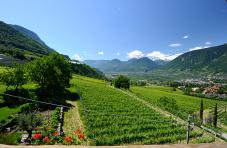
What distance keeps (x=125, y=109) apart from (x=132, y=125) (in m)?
17.4

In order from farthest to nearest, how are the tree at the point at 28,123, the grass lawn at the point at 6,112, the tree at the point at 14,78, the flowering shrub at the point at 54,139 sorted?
the tree at the point at 14,78 → the grass lawn at the point at 6,112 → the tree at the point at 28,123 → the flowering shrub at the point at 54,139

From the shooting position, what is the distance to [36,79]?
61.2 m

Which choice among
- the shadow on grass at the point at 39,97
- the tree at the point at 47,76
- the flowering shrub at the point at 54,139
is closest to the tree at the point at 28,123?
the flowering shrub at the point at 54,139

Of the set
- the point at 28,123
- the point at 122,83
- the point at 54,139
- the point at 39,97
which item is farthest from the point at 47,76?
the point at 122,83

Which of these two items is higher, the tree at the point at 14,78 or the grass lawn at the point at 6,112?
the tree at the point at 14,78

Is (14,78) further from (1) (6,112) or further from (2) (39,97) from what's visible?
(1) (6,112)

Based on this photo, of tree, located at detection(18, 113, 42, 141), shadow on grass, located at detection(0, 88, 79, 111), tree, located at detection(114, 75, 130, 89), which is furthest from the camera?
tree, located at detection(114, 75, 130, 89)

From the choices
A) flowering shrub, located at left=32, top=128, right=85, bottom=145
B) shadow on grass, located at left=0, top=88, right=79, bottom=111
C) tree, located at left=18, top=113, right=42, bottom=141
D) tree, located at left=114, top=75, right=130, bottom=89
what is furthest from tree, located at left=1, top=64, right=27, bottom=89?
tree, located at left=114, top=75, right=130, bottom=89

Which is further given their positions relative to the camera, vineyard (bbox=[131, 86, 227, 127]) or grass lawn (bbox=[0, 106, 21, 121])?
vineyard (bbox=[131, 86, 227, 127])

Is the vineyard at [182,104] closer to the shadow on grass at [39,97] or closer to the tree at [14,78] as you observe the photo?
the shadow on grass at [39,97]

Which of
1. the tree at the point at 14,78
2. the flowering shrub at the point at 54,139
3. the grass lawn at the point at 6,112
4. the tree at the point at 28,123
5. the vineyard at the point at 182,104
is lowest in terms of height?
the vineyard at the point at 182,104

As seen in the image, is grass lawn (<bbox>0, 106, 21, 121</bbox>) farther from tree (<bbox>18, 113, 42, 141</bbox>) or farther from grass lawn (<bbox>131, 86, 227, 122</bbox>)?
grass lawn (<bbox>131, 86, 227, 122</bbox>)

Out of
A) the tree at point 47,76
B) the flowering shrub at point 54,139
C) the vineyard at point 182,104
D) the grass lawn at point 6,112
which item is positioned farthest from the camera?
the vineyard at point 182,104

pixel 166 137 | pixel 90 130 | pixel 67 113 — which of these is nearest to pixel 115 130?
pixel 90 130
